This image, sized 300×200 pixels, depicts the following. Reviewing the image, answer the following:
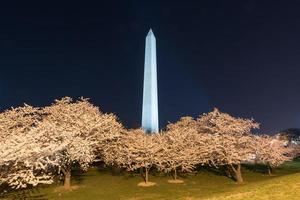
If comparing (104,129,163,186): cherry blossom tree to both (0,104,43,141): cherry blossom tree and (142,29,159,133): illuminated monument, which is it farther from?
(142,29,159,133): illuminated monument

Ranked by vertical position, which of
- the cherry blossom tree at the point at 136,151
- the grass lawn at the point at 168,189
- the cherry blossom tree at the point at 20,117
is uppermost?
the cherry blossom tree at the point at 20,117

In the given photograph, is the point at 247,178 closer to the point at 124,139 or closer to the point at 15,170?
the point at 124,139

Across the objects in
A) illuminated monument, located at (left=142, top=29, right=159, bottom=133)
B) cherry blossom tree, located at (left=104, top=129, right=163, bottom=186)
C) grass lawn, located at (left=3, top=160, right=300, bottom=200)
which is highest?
illuminated monument, located at (left=142, top=29, right=159, bottom=133)

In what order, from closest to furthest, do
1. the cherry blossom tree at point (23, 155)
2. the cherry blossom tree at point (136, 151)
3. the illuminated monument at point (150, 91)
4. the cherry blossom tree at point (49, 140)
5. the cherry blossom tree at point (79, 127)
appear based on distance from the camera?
the cherry blossom tree at point (23, 155), the cherry blossom tree at point (49, 140), the cherry blossom tree at point (79, 127), the cherry blossom tree at point (136, 151), the illuminated monument at point (150, 91)

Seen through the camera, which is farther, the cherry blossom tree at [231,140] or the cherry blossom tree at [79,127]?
the cherry blossom tree at [231,140]

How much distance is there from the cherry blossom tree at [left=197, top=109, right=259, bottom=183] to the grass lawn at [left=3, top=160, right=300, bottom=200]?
9.74 ft

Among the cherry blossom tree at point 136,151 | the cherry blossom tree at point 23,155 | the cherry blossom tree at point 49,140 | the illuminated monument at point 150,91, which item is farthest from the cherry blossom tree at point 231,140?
the cherry blossom tree at point 23,155

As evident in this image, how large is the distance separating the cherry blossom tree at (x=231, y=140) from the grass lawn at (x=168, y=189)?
2.97 meters

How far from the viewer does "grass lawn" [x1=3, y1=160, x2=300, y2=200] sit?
94.6 ft

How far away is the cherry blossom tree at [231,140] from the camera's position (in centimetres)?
5124

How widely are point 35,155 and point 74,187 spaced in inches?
840

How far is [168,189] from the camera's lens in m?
44.8

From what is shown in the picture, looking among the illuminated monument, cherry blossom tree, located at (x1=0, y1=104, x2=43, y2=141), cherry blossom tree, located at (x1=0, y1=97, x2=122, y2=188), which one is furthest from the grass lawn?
the illuminated monument

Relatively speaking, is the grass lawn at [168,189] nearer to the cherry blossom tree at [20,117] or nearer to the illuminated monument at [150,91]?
the cherry blossom tree at [20,117]
